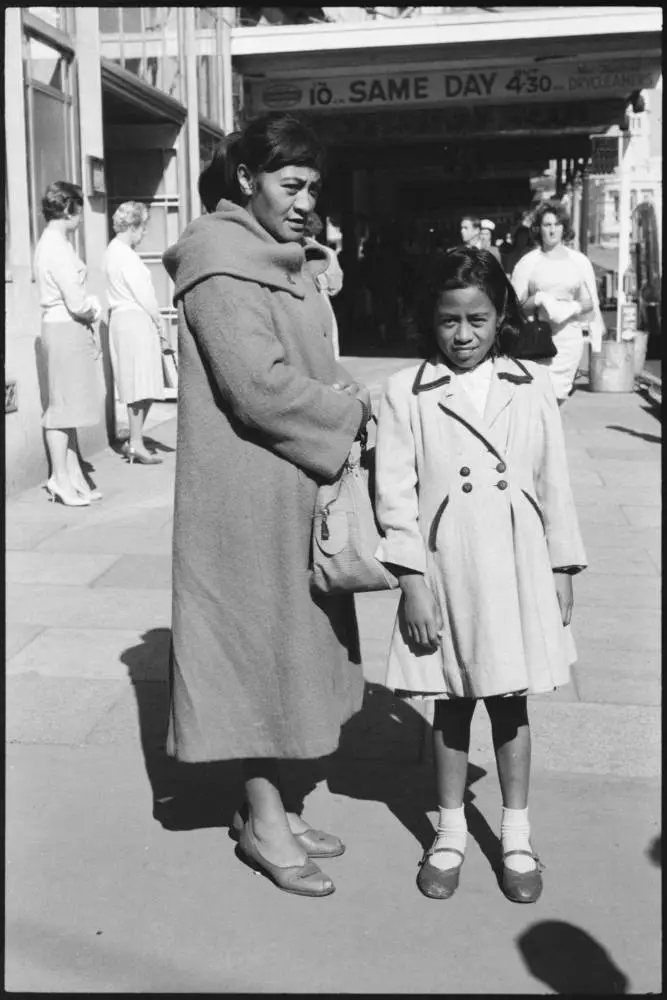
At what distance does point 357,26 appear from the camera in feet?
48.8

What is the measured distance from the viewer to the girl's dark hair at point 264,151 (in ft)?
9.82

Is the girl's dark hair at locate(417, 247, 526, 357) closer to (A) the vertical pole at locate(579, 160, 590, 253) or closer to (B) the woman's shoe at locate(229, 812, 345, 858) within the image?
(B) the woman's shoe at locate(229, 812, 345, 858)

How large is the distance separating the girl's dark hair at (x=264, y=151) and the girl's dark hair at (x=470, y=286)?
15.6 inches

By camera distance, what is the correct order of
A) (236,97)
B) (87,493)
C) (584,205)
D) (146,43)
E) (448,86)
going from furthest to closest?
(584,205) → (448,86) → (236,97) → (146,43) → (87,493)

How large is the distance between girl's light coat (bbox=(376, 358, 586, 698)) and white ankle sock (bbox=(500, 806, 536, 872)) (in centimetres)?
38

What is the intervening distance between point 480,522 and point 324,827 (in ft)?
3.49

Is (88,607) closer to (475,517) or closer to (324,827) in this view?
(324,827)

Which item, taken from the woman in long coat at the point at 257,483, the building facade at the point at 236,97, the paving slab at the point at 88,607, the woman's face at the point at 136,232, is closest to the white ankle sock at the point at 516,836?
the woman in long coat at the point at 257,483

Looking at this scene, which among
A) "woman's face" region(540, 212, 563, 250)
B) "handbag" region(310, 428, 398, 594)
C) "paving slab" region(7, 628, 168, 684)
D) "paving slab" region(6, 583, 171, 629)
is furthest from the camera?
Answer: "woman's face" region(540, 212, 563, 250)

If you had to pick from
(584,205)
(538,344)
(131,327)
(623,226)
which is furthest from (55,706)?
(584,205)


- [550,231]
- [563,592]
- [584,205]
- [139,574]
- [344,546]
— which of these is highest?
[584,205]

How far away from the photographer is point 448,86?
52.7 feet

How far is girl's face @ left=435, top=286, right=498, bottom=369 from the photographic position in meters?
3.04

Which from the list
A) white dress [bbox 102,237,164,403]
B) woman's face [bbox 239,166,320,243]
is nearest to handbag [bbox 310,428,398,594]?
woman's face [bbox 239,166,320,243]
